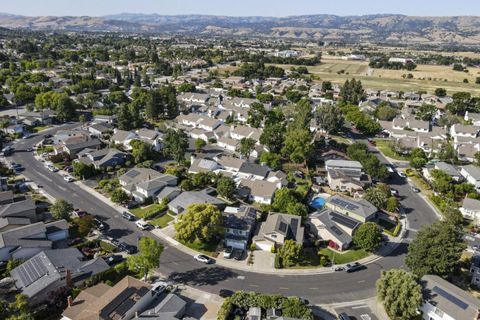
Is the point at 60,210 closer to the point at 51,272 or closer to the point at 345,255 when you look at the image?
the point at 51,272

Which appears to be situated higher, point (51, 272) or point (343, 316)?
point (51, 272)

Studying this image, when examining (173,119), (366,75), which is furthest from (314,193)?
(366,75)

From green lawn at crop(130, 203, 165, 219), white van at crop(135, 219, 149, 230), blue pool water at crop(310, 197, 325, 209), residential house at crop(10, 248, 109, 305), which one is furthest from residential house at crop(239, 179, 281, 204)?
residential house at crop(10, 248, 109, 305)

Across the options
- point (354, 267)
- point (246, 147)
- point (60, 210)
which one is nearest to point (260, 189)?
point (246, 147)

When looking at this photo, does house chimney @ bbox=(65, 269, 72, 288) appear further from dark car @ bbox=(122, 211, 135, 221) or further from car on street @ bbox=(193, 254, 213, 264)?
dark car @ bbox=(122, 211, 135, 221)

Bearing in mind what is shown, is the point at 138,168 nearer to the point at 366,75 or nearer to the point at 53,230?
the point at 53,230
